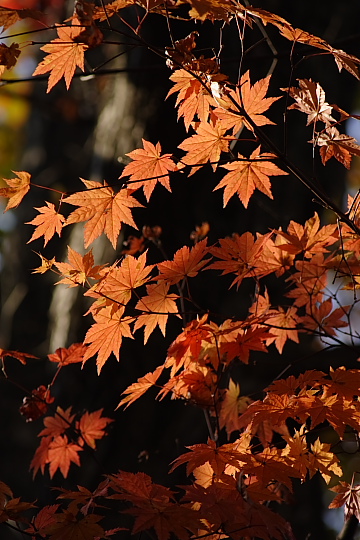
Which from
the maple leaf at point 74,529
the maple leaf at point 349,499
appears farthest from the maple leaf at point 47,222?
the maple leaf at point 349,499

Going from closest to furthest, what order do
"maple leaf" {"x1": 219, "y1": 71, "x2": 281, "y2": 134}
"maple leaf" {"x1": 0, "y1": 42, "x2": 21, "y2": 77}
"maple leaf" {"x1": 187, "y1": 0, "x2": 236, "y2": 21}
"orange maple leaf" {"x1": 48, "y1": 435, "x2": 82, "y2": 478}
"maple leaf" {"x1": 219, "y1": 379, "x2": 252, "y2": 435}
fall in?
"maple leaf" {"x1": 187, "y1": 0, "x2": 236, "y2": 21}
"maple leaf" {"x1": 0, "y1": 42, "x2": 21, "y2": 77}
"maple leaf" {"x1": 219, "y1": 71, "x2": 281, "y2": 134}
"maple leaf" {"x1": 219, "y1": 379, "x2": 252, "y2": 435}
"orange maple leaf" {"x1": 48, "y1": 435, "x2": 82, "y2": 478}

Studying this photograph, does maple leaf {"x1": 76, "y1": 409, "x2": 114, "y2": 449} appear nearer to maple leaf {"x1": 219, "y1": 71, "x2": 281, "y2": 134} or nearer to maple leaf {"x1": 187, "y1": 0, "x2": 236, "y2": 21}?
maple leaf {"x1": 219, "y1": 71, "x2": 281, "y2": 134}

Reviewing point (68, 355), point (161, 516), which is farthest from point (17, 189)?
point (161, 516)

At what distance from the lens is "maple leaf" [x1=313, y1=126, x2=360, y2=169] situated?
1.22m

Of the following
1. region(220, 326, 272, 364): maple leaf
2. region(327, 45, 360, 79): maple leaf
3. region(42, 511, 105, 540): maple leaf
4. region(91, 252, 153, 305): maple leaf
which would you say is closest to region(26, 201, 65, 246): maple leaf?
region(91, 252, 153, 305): maple leaf

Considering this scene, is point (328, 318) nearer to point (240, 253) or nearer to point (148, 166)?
point (240, 253)

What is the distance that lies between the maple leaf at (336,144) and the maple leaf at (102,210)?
454 mm

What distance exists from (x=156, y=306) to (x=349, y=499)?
0.67 m

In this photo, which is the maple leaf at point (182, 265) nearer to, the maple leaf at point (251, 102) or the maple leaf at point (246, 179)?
the maple leaf at point (246, 179)

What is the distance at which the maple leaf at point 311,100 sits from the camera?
120cm

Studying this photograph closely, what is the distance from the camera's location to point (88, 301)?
2.68 meters

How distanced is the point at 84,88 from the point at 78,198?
13.4 feet

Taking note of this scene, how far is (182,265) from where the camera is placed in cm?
135

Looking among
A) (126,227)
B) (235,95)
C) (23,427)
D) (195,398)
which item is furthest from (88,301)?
(235,95)
